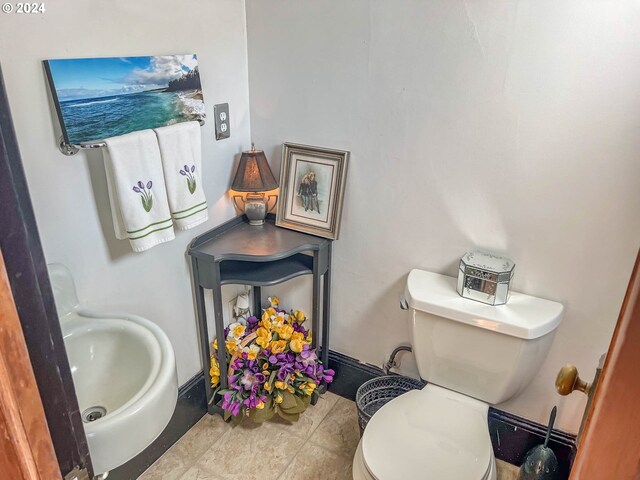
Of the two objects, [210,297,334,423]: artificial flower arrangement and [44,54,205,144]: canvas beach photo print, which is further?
[210,297,334,423]: artificial flower arrangement

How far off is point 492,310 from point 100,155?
120 cm

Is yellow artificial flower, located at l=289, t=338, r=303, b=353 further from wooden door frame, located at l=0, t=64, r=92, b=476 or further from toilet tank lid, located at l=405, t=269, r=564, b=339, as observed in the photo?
wooden door frame, located at l=0, t=64, r=92, b=476

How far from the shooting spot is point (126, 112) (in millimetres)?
1327

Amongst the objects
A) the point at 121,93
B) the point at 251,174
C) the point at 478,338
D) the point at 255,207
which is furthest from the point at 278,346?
the point at 121,93

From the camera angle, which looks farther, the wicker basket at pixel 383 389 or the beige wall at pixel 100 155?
the wicker basket at pixel 383 389

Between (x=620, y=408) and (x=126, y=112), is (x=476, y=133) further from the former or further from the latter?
(x=620, y=408)

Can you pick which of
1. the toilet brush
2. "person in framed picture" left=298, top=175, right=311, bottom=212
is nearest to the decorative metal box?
the toilet brush

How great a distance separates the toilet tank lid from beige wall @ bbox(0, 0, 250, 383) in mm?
816

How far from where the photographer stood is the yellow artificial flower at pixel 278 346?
74.1 inches

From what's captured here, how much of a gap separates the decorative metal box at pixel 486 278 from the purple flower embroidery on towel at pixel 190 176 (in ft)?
2.84

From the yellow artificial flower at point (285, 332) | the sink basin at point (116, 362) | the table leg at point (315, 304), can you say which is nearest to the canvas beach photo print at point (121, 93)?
the sink basin at point (116, 362)

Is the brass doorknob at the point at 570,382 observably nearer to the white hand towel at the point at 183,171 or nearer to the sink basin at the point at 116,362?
the sink basin at the point at 116,362

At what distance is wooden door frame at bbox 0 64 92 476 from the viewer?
0.56 metres

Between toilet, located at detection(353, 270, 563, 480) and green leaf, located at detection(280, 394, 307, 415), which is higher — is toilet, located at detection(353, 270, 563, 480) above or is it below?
above
